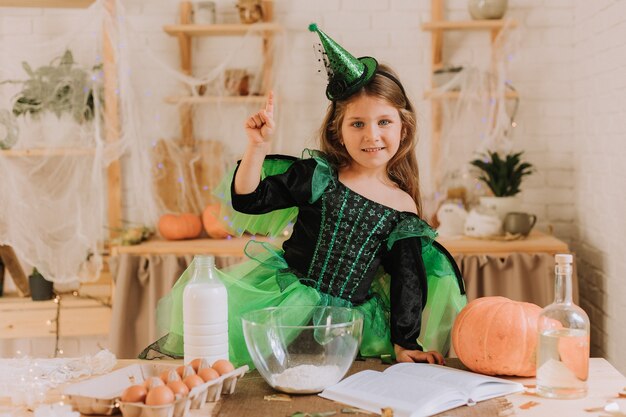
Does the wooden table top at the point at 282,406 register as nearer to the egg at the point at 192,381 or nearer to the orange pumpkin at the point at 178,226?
the egg at the point at 192,381

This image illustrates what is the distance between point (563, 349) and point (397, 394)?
0.33 metres

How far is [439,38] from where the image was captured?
371 centimetres

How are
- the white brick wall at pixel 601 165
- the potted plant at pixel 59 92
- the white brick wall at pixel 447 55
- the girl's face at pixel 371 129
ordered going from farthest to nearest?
the white brick wall at pixel 447 55
the potted plant at pixel 59 92
the white brick wall at pixel 601 165
the girl's face at pixel 371 129

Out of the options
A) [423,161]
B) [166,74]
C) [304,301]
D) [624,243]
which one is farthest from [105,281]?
[624,243]

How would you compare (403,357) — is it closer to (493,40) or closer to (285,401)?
(285,401)

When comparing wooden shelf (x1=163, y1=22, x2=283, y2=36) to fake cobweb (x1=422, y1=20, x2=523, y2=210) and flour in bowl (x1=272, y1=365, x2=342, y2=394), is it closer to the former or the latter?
fake cobweb (x1=422, y1=20, x2=523, y2=210)

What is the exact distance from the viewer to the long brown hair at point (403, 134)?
74.6 inches

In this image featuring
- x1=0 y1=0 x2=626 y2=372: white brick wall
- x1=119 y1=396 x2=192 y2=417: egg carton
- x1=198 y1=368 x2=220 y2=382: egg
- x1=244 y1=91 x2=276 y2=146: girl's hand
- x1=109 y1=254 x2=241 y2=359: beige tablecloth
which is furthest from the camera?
x1=0 y1=0 x2=626 y2=372: white brick wall

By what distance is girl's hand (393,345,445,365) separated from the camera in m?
1.71

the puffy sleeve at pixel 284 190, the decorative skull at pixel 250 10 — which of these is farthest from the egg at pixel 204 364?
the decorative skull at pixel 250 10

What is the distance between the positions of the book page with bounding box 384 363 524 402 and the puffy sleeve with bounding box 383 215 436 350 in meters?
0.25

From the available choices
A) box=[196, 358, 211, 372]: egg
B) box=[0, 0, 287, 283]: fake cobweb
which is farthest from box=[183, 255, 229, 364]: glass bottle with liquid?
box=[0, 0, 287, 283]: fake cobweb

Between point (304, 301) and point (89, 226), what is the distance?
183 centimetres

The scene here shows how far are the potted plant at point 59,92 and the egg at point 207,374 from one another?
226 cm
